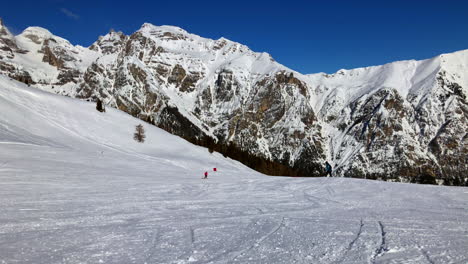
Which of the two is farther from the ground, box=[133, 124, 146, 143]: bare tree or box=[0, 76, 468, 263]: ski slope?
box=[133, 124, 146, 143]: bare tree

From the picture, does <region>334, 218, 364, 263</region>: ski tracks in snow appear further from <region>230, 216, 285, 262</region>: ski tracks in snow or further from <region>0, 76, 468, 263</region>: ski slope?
<region>230, 216, 285, 262</region>: ski tracks in snow

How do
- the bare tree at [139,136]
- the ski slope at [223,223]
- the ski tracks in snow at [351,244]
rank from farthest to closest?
the bare tree at [139,136] → the ski slope at [223,223] → the ski tracks in snow at [351,244]

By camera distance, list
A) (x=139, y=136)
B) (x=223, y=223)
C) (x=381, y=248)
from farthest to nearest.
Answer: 1. (x=139, y=136)
2. (x=223, y=223)
3. (x=381, y=248)

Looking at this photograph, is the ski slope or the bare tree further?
the bare tree

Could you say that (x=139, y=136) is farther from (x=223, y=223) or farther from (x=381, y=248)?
(x=381, y=248)

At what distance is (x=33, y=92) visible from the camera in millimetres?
76312

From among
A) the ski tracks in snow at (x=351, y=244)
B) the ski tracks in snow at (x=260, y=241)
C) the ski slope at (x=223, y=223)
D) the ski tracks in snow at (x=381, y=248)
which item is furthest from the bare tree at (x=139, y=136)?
the ski tracks in snow at (x=381, y=248)

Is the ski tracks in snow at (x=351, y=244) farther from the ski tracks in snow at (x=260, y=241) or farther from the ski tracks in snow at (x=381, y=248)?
the ski tracks in snow at (x=260, y=241)

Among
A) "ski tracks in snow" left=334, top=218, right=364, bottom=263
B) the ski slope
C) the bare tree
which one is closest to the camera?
"ski tracks in snow" left=334, top=218, right=364, bottom=263

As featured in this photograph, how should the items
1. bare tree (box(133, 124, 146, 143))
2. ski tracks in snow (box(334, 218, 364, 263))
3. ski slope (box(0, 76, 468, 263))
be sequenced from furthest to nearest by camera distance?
bare tree (box(133, 124, 146, 143))
ski slope (box(0, 76, 468, 263))
ski tracks in snow (box(334, 218, 364, 263))

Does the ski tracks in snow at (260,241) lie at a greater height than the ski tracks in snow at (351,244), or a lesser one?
lesser

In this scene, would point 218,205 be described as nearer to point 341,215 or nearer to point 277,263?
point 341,215

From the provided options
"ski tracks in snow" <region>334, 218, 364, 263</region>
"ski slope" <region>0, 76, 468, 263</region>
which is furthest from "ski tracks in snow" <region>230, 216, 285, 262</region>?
"ski tracks in snow" <region>334, 218, 364, 263</region>

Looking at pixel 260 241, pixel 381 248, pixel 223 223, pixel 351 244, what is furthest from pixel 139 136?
pixel 381 248
